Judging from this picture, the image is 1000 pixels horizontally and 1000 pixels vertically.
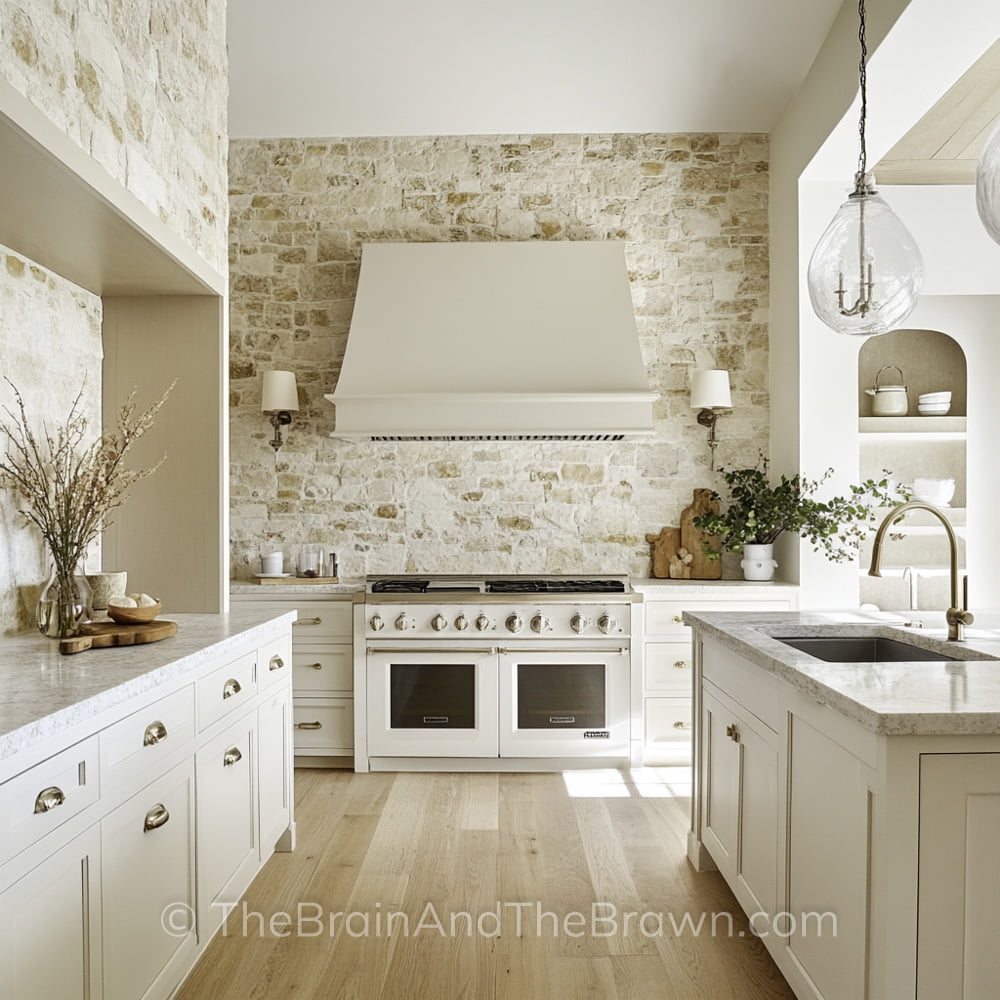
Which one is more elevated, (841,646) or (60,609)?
(60,609)

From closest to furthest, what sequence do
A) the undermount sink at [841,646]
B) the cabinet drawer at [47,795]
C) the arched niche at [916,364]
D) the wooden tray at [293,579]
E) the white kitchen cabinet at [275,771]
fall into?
1. the cabinet drawer at [47,795]
2. the undermount sink at [841,646]
3. the white kitchen cabinet at [275,771]
4. the wooden tray at [293,579]
5. the arched niche at [916,364]

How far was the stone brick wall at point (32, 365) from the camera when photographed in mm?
2441

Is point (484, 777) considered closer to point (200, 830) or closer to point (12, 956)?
point (200, 830)

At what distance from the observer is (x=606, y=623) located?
4098mm

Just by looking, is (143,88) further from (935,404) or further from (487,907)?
(935,404)

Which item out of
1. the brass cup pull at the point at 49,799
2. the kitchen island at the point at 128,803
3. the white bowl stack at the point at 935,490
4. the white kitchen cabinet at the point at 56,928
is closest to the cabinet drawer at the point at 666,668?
the white bowl stack at the point at 935,490

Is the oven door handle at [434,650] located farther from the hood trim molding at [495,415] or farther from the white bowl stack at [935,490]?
the white bowl stack at [935,490]

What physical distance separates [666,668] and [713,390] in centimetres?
149

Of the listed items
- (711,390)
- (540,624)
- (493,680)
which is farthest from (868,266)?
(493,680)

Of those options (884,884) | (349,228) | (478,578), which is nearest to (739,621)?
(884,884)

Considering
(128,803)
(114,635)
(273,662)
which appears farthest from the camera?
(273,662)

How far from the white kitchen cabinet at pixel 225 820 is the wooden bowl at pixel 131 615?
39cm

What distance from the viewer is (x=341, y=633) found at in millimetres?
4176

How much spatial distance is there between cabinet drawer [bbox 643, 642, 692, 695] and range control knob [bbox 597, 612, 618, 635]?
9.2 inches
